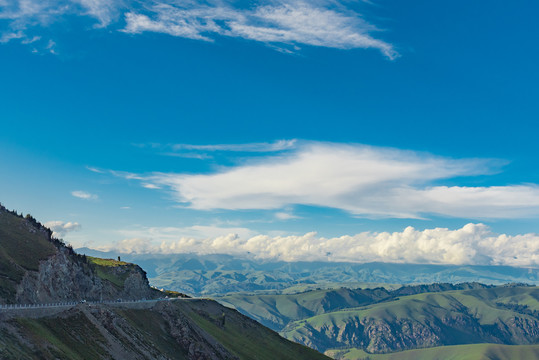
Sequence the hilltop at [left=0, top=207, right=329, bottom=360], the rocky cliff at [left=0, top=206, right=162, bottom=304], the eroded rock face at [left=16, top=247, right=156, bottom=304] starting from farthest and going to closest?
the eroded rock face at [left=16, top=247, right=156, bottom=304] < the rocky cliff at [left=0, top=206, right=162, bottom=304] < the hilltop at [left=0, top=207, right=329, bottom=360]

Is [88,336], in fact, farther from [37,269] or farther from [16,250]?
[16,250]

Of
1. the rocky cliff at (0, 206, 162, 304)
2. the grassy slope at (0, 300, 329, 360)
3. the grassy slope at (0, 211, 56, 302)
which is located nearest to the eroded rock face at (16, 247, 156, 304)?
the rocky cliff at (0, 206, 162, 304)

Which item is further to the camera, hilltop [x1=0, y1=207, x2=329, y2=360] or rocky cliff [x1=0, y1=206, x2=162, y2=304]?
rocky cliff [x1=0, y1=206, x2=162, y2=304]

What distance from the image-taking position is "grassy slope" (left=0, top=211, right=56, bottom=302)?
4501 inches

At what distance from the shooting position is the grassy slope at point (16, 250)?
375 ft

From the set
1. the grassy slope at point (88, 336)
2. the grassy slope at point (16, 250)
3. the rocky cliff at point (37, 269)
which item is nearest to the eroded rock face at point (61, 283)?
the rocky cliff at point (37, 269)

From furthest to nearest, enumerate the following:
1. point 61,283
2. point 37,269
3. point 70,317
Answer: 1. point 61,283
2. point 37,269
3. point 70,317

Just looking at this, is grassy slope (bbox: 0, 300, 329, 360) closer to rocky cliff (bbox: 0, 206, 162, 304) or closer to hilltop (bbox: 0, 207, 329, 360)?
hilltop (bbox: 0, 207, 329, 360)

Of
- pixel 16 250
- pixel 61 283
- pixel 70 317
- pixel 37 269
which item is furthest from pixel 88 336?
pixel 16 250

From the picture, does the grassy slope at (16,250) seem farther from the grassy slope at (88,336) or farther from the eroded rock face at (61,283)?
the grassy slope at (88,336)

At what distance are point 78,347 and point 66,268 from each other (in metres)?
57.6

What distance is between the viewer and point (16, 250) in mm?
133500

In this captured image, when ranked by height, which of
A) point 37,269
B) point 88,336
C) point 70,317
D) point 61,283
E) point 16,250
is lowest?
point 88,336

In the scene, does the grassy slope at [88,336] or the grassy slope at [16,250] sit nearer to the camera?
the grassy slope at [88,336]
